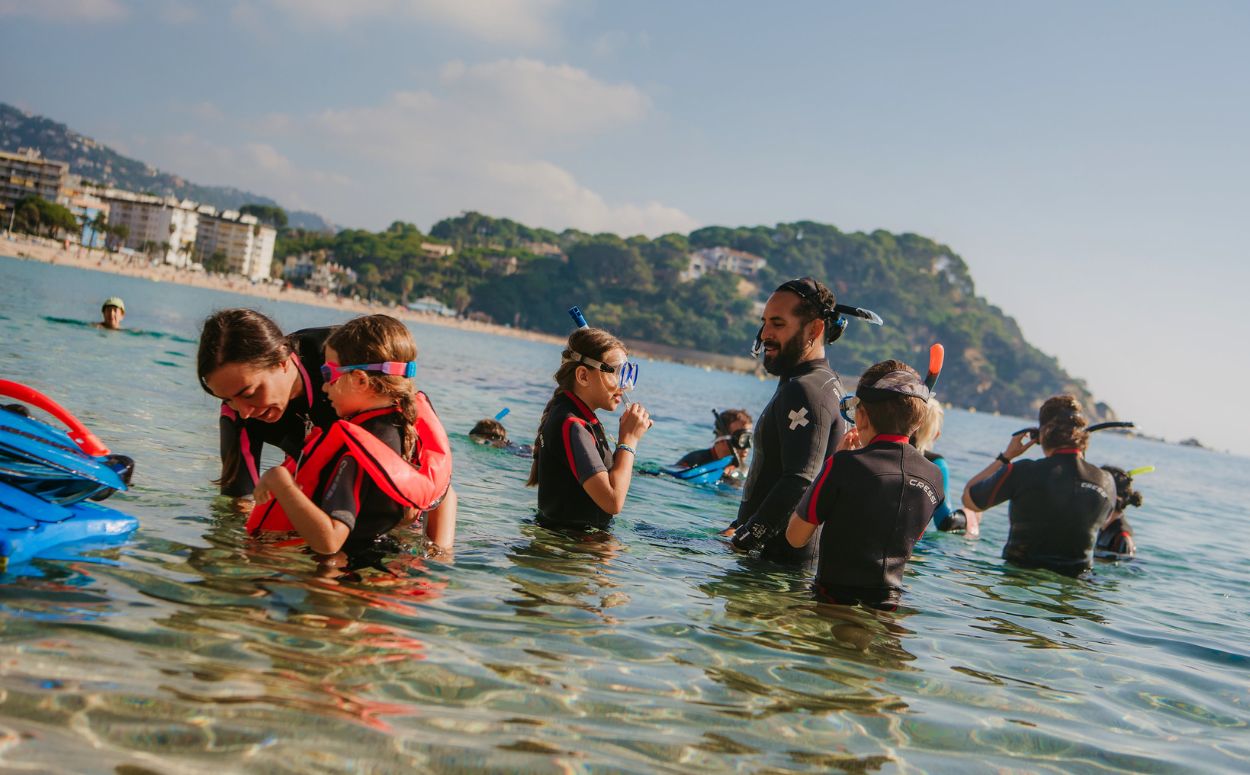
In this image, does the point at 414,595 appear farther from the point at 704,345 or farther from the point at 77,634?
the point at 704,345

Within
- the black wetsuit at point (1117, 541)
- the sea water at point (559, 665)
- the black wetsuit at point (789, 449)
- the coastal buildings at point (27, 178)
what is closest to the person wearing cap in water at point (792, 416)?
the black wetsuit at point (789, 449)

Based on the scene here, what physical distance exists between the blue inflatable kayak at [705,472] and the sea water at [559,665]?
174 inches

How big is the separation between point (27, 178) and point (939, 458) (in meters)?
197

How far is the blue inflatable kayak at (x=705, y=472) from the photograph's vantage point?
459 inches

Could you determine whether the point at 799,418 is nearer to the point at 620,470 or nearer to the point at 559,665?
the point at 620,470

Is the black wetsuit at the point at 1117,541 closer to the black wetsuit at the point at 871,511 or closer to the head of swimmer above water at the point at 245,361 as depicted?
the black wetsuit at the point at 871,511

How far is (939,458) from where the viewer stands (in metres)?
8.07

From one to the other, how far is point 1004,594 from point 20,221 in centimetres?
14780

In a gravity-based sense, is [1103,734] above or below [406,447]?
below

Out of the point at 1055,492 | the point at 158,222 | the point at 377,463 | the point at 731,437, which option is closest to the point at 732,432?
the point at 731,437

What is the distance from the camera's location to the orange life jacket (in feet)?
13.0

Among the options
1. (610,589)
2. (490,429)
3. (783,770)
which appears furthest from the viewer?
(490,429)

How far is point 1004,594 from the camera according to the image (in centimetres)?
693


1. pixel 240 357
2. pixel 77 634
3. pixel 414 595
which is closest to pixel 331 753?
pixel 77 634
